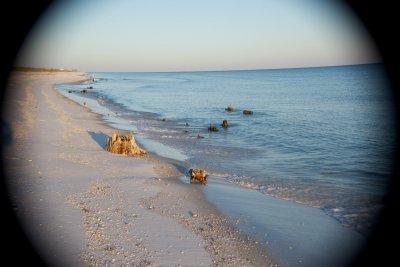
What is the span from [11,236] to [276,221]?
6.27 metres

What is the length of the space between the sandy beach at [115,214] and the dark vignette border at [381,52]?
257mm

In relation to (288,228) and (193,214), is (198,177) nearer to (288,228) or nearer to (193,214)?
(193,214)

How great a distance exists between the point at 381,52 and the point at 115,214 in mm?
10454

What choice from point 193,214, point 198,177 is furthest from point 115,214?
point 198,177

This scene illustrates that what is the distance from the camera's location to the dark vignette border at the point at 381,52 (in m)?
6.00

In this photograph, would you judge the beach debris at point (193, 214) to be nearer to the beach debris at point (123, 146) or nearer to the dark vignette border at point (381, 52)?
the dark vignette border at point (381, 52)

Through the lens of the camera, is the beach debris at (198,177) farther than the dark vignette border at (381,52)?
Yes

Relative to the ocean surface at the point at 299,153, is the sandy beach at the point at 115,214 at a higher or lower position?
lower

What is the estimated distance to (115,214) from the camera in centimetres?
741

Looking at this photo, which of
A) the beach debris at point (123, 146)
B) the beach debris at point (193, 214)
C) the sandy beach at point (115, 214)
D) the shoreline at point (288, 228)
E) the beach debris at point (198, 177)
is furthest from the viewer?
the beach debris at point (123, 146)

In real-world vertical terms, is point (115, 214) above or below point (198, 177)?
below

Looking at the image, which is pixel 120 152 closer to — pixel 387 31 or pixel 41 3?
pixel 41 3

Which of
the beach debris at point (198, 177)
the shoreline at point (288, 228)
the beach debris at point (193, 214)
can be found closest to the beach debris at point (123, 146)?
the beach debris at point (198, 177)

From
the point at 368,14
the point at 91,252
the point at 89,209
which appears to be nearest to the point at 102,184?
the point at 89,209
